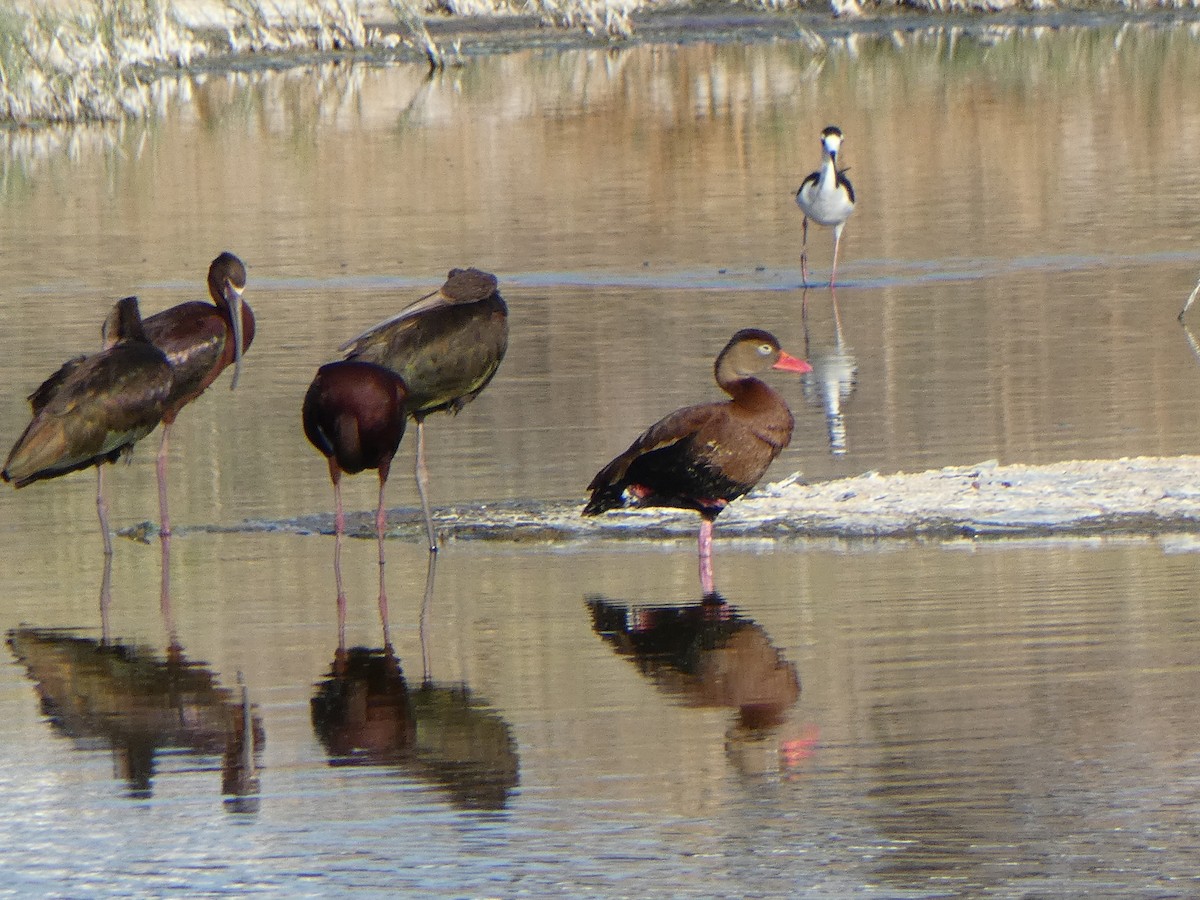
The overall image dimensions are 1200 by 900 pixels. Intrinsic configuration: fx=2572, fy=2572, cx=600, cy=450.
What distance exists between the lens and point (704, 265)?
66.4 feet

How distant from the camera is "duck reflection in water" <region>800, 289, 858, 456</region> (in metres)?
12.8

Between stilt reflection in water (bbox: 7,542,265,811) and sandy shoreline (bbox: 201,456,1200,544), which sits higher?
sandy shoreline (bbox: 201,456,1200,544)

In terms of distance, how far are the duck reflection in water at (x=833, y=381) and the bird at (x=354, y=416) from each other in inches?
113

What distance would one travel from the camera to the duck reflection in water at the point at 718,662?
7089 mm

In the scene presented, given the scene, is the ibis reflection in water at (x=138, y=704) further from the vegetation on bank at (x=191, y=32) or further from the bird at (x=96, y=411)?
the vegetation on bank at (x=191, y=32)

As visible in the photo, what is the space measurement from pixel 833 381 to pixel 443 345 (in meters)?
4.16

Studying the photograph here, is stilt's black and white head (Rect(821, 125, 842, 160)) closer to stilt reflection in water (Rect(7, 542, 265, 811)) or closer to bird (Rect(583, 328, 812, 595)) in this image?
bird (Rect(583, 328, 812, 595))

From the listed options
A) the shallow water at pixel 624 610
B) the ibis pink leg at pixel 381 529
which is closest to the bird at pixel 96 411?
the shallow water at pixel 624 610

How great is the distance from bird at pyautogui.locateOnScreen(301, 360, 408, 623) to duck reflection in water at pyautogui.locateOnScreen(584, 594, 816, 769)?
1305 mm

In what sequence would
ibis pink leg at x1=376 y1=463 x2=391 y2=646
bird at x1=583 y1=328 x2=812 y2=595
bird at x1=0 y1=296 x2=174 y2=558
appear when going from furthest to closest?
bird at x1=0 y1=296 x2=174 y2=558
bird at x1=583 y1=328 x2=812 y2=595
ibis pink leg at x1=376 y1=463 x2=391 y2=646

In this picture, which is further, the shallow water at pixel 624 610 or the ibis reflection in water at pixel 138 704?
the ibis reflection in water at pixel 138 704

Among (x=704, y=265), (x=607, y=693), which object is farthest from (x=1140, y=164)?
(x=607, y=693)

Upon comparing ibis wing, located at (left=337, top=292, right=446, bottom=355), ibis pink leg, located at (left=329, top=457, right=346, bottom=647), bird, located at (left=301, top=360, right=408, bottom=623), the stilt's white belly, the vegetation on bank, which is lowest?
ibis pink leg, located at (left=329, top=457, right=346, bottom=647)

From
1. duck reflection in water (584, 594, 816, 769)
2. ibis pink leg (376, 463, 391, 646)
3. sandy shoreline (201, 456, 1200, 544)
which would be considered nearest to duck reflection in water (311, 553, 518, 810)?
duck reflection in water (584, 594, 816, 769)
